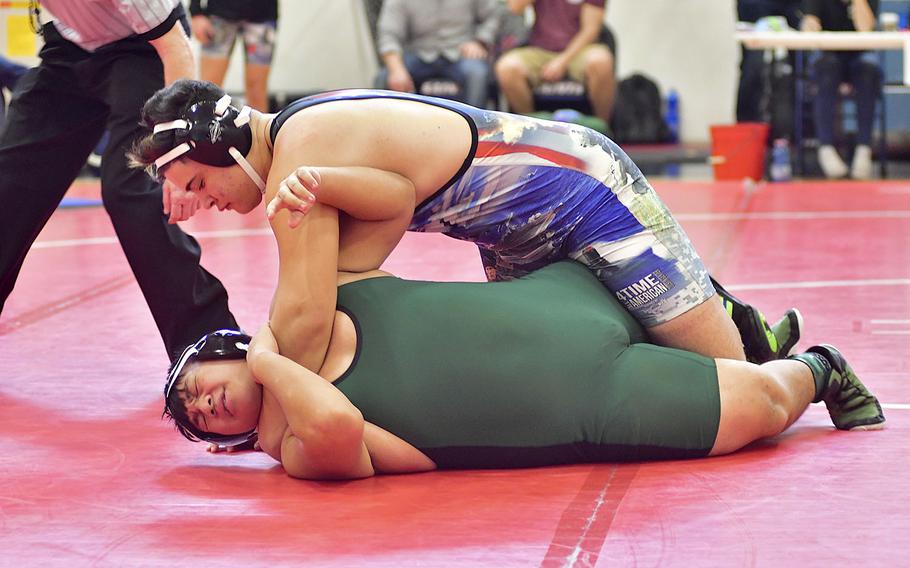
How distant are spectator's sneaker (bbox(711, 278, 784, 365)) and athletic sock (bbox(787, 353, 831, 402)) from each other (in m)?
0.31

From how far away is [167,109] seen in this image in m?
2.94

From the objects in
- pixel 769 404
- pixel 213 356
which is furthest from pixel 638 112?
pixel 213 356

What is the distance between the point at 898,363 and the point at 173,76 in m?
2.08

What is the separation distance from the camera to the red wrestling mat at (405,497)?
235 centimetres

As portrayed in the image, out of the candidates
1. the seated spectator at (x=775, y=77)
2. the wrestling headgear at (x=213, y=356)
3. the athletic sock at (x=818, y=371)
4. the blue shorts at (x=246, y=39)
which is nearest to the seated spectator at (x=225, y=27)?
the blue shorts at (x=246, y=39)

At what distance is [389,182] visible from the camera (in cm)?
285

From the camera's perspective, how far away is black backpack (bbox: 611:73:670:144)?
33.6ft

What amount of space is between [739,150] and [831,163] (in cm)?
67

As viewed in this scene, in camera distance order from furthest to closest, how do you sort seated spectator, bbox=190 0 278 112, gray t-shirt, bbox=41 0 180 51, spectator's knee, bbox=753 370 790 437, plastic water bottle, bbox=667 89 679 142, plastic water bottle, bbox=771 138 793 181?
plastic water bottle, bbox=667 89 679 142
plastic water bottle, bbox=771 138 793 181
seated spectator, bbox=190 0 278 112
gray t-shirt, bbox=41 0 180 51
spectator's knee, bbox=753 370 790 437

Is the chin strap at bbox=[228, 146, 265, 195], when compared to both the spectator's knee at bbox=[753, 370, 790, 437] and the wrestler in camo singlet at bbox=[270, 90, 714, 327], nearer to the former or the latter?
the wrestler in camo singlet at bbox=[270, 90, 714, 327]

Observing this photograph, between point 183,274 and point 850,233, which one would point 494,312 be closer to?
point 183,274

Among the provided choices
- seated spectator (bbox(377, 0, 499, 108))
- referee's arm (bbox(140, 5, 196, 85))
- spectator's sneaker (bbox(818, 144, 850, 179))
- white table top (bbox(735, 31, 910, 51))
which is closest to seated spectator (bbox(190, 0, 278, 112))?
seated spectator (bbox(377, 0, 499, 108))

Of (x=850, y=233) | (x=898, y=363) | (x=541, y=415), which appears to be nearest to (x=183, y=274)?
(x=541, y=415)

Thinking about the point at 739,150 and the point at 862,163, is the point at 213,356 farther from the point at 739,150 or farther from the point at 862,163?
the point at 862,163
